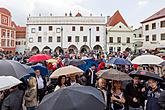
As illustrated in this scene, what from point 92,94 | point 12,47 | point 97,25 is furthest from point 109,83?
point 12,47

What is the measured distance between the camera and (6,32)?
6625cm

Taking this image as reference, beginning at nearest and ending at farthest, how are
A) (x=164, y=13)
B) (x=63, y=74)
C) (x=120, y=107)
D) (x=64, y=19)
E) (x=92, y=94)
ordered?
(x=92, y=94) < (x=120, y=107) < (x=63, y=74) < (x=164, y=13) < (x=64, y=19)

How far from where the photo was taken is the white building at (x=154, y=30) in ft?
164

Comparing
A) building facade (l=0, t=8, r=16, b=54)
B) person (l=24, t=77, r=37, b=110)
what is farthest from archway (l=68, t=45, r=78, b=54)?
person (l=24, t=77, r=37, b=110)

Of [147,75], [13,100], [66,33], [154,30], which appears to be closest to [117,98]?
[147,75]

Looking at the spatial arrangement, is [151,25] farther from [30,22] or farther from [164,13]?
[30,22]

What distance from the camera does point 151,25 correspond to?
5325 centimetres

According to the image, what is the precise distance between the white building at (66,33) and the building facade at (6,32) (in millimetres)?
6849

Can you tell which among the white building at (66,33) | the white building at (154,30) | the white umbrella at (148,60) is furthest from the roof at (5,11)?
the white umbrella at (148,60)

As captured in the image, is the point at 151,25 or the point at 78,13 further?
the point at 78,13

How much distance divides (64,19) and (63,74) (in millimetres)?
53199

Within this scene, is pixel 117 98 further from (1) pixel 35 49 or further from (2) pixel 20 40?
(2) pixel 20 40

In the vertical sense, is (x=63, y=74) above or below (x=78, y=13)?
below

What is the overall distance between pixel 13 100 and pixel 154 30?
48342mm
